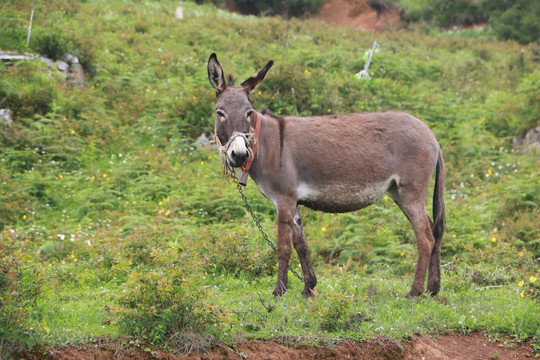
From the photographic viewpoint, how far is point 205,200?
11766 millimetres

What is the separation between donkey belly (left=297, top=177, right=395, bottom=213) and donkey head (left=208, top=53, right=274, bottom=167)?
3.55ft

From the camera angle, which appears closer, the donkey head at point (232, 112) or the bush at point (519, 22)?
the donkey head at point (232, 112)

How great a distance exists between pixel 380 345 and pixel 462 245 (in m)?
4.87

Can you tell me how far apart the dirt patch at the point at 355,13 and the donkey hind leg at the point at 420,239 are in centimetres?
3199

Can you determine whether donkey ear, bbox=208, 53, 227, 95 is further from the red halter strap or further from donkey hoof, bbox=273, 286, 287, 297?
donkey hoof, bbox=273, 286, 287, 297

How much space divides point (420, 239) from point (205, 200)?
5.61m

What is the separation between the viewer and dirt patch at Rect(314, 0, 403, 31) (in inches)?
1484

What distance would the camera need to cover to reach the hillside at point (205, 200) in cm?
582

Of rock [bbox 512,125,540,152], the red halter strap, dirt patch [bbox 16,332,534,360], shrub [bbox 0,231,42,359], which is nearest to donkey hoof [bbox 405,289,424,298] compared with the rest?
dirt patch [bbox 16,332,534,360]

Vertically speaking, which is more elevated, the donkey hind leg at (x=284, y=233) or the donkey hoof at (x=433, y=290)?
the donkey hind leg at (x=284, y=233)

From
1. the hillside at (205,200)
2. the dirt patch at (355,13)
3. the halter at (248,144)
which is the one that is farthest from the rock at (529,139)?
the dirt patch at (355,13)

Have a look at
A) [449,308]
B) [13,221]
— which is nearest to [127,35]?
[13,221]

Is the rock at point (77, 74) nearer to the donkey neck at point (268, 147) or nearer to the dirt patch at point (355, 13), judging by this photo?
the donkey neck at point (268, 147)

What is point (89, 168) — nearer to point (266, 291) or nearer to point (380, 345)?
point (266, 291)
